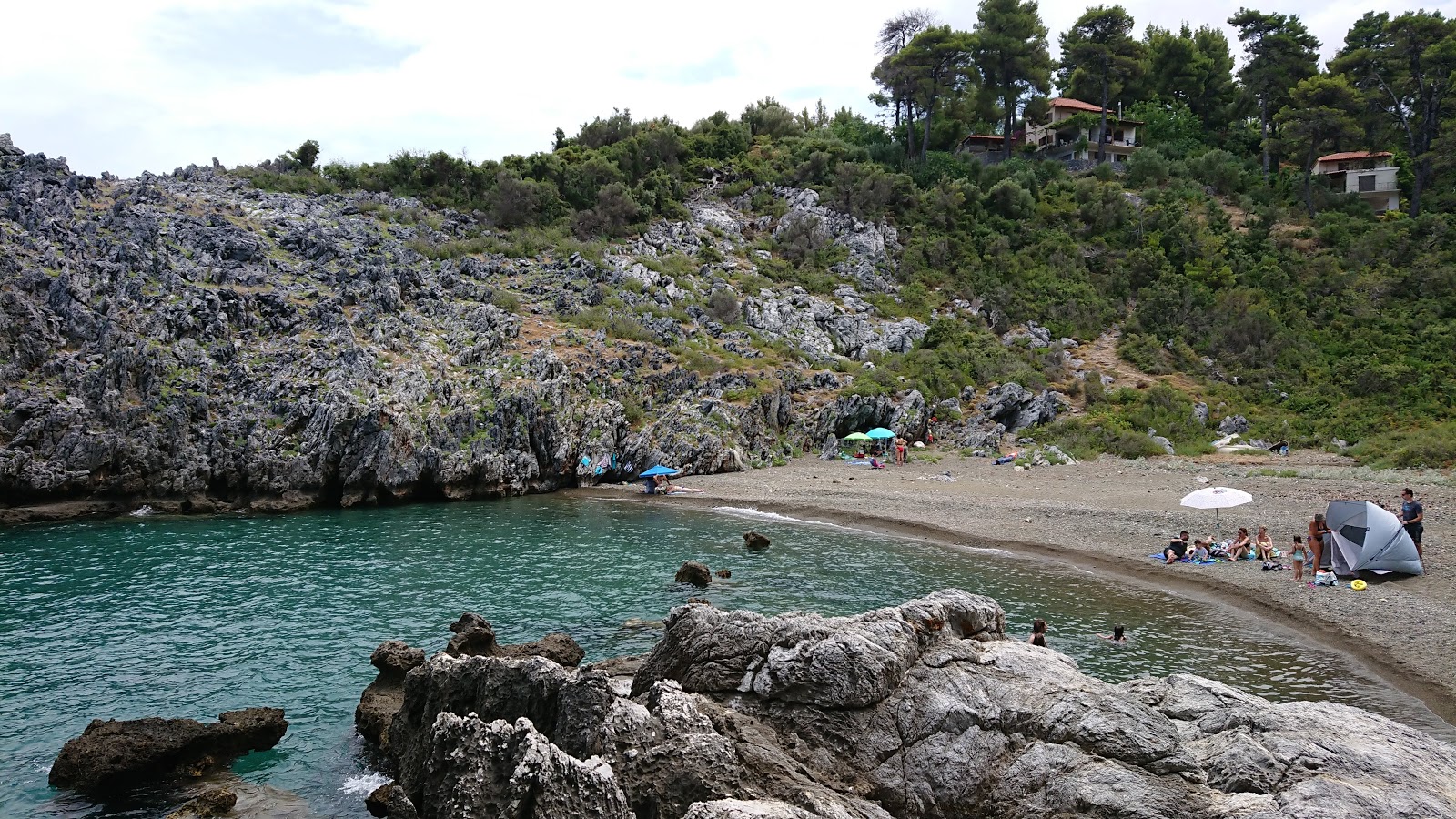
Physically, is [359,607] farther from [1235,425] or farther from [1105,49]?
[1105,49]

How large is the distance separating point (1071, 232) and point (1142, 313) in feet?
39.0

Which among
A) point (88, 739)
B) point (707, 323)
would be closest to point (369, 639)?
point (88, 739)

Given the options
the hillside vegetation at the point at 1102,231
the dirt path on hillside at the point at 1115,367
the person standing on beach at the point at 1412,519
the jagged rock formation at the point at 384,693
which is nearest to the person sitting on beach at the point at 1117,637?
the person standing on beach at the point at 1412,519

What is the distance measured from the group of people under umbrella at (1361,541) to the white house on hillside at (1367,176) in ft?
197

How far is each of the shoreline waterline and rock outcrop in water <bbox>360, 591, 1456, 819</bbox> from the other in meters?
Answer: 7.90

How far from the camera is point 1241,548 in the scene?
23094 mm

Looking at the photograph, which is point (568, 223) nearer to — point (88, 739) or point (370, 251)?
point (370, 251)

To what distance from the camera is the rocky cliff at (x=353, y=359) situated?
35.6 m

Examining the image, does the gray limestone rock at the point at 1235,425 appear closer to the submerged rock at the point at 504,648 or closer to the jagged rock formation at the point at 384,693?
the submerged rock at the point at 504,648

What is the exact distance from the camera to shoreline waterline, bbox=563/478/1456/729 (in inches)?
577

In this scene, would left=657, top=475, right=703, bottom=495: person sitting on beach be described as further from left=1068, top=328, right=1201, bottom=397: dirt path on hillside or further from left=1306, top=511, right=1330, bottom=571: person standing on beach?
left=1068, top=328, right=1201, bottom=397: dirt path on hillside

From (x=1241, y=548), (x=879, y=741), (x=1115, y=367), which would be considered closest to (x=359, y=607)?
(x=879, y=741)

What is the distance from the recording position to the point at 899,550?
27109 mm

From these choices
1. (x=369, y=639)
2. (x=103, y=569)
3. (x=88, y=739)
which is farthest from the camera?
(x=103, y=569)
